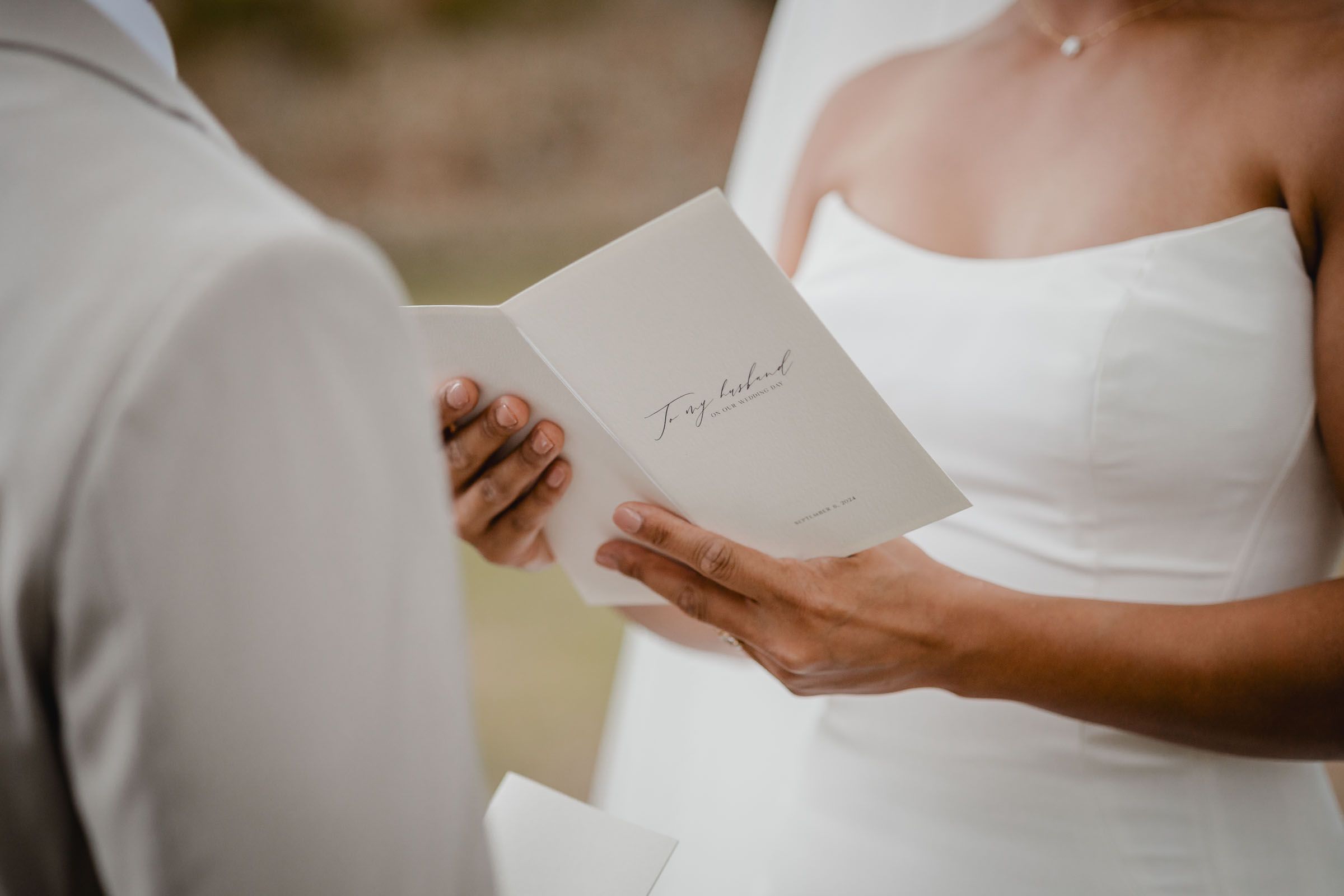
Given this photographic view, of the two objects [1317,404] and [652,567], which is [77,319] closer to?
[652,567]

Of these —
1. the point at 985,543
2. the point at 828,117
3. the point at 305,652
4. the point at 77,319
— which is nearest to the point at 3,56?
the point at 77,319

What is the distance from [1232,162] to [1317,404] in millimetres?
234

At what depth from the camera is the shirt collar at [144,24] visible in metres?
0.38

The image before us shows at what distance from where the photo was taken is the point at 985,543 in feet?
2.89

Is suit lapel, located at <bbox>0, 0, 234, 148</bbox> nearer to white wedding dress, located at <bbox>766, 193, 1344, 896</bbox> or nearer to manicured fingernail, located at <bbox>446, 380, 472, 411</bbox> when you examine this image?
manicured fingernail, located at <bbox>446, 380, 472, 411</bbox>

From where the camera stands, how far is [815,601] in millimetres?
645

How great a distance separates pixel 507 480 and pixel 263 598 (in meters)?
0.43

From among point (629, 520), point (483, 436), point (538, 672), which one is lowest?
point (538, 672)

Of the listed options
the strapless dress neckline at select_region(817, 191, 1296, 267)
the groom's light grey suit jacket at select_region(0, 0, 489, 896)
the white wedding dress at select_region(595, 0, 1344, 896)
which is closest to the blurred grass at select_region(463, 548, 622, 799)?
the white wedding dress at select_region(595, 0, 1344, 896)

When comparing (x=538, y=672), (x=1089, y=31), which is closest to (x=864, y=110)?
(x=1089, y=31)

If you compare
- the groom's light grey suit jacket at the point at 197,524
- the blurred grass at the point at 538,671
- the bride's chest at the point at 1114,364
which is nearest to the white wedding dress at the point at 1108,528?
the bride's chest at the point at 1114,364

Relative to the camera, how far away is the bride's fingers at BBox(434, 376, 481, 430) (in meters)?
0.65

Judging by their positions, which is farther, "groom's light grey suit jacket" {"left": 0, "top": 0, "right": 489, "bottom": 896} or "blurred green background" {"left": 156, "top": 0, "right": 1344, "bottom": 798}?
"blurred green background" {"left": 156, "top": 0, "right": 1344, "bottom": 798}

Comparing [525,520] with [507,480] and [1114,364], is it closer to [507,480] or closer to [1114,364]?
[507,480]
